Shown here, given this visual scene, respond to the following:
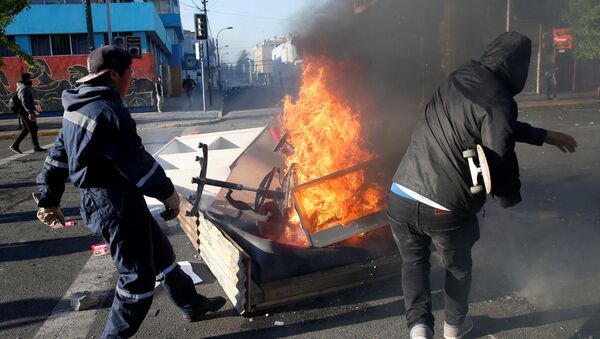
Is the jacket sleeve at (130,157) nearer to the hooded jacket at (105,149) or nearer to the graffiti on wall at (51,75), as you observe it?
the hooded jacket at (105,149)

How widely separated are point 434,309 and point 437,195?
126 cm

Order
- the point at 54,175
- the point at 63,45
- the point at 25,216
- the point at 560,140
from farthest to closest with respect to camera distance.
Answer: the point at 63,45 < the point at 25,216 < the point at 54,175 < the point at 560,140

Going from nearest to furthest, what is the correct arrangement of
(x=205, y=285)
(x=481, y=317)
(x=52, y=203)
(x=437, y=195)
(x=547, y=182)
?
(x=437, y=195)
(x=52, y=203)
(x=481, y=317)
(x=205, y=285)
(x=547, y=182)

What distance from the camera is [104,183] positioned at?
8.61 ft

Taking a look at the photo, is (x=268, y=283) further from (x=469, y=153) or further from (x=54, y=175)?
(x=469, y=153)

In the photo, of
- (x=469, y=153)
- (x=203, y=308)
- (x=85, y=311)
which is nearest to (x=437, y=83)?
(x=469, y=153)

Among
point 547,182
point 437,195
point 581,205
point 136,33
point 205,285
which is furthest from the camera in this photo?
point 136,33

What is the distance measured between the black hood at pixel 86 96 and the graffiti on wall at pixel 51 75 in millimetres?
21784

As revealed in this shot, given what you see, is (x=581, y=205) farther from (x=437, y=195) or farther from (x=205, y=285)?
(x=205, y=285)

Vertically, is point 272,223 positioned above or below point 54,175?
below

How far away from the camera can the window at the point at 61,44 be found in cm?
2388

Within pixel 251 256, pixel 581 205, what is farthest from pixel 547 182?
pixel 251 256

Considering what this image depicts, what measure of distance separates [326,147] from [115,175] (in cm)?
225

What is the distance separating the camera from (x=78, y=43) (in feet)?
79.3
